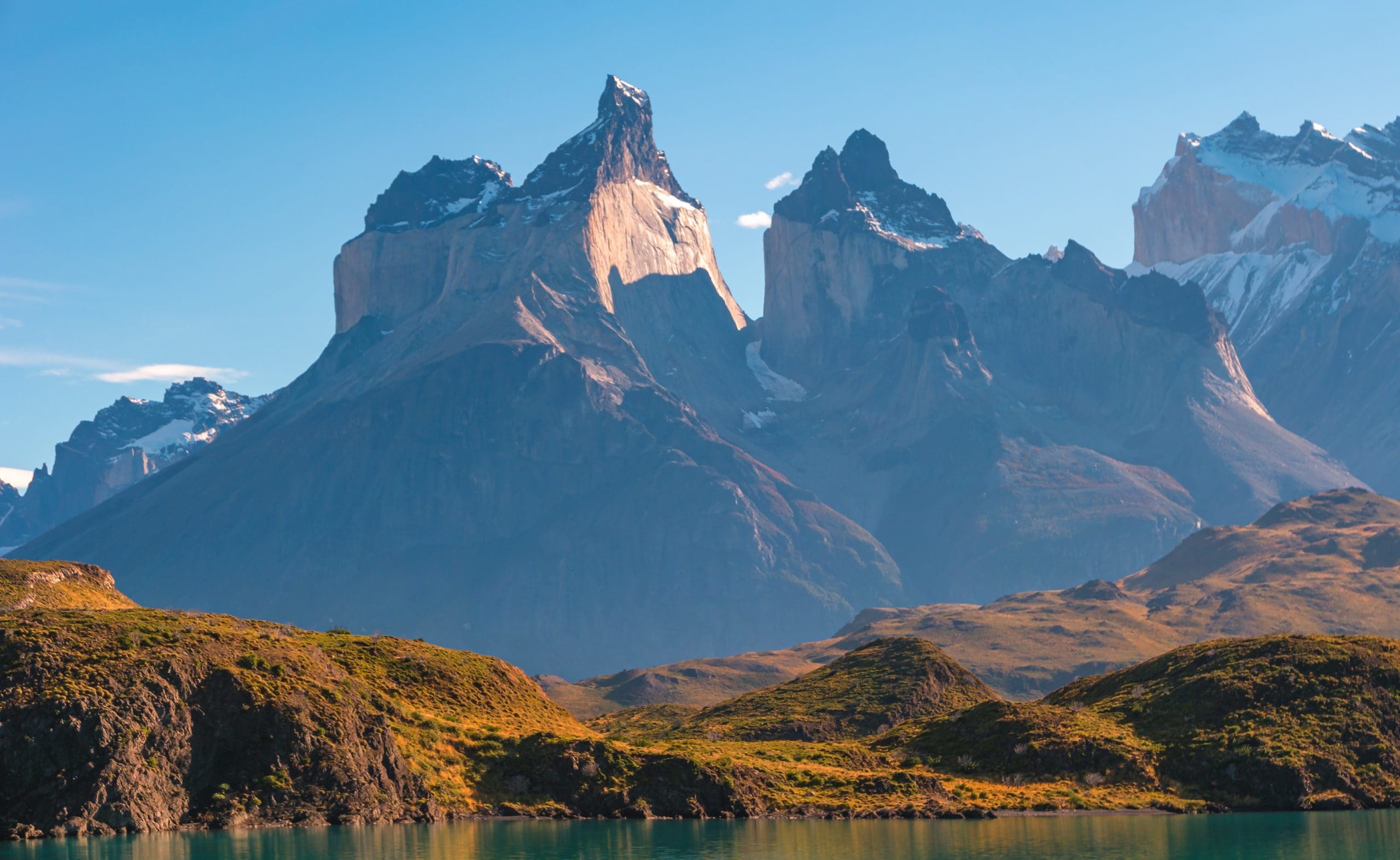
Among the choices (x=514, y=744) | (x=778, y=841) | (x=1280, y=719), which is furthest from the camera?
(x=1280, y=719)

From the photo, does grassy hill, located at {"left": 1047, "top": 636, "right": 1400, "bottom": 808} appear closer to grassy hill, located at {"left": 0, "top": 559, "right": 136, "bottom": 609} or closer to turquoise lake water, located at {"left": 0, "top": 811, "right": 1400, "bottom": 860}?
turquoise lake water, located at {"left": 0, "top": 811, "right": 1400, "bottom": 860}

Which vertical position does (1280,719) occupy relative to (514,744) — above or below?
below

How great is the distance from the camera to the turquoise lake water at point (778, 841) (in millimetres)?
108375

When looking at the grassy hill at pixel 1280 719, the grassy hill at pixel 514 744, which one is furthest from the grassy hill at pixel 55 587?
the grassy hill at pixel 1280 719

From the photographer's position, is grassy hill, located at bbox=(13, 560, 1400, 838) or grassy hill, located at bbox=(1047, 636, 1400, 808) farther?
grassy hill, located at bbox=(1047, 636, 1400, 808)

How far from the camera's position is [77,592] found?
6319 inches

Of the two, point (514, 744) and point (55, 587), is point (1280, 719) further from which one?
point (55, 587)

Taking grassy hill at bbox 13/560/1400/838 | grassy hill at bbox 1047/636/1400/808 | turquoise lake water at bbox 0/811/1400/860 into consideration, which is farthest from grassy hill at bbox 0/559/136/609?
grassy hill at bbox 1047/636/1400/808

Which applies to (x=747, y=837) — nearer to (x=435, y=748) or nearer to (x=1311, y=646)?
(x=435, y=748)

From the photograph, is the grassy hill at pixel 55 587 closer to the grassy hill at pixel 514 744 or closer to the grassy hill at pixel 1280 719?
the grassy hill at pixel 514 744

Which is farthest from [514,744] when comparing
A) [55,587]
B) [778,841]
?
[55,587]

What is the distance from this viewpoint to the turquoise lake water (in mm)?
108375

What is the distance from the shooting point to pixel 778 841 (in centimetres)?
12012

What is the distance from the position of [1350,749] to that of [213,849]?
96695mm
